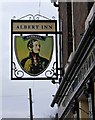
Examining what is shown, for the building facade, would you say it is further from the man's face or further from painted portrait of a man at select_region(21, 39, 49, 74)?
the man's face

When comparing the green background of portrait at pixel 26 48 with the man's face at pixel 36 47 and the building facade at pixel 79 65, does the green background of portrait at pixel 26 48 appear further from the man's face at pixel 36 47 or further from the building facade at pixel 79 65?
the building facade at pixel 79 65

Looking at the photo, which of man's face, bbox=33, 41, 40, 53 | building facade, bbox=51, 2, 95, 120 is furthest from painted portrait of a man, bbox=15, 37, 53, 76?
building facade, bbox=51, 2, 95, 120

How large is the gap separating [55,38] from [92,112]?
8.76 ft

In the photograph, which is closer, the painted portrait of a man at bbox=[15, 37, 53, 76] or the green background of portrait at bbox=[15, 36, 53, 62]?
Result: the painted portrait of a man at bbox=[15, 37, 53, 76]

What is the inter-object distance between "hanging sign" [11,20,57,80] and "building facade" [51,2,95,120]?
812 mm

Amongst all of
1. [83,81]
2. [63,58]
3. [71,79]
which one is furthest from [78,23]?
[63,58]

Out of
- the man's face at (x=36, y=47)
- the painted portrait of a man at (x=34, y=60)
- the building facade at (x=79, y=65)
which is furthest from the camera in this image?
the man's face at (x=36, y=47)

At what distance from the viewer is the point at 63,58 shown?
74.8 feet

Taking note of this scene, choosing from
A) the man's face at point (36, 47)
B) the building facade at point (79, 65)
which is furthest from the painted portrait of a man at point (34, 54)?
the building facade at point (79, 65)

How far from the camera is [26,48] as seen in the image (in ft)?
50.7

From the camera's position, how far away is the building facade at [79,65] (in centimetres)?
1354

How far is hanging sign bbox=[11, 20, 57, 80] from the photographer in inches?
599

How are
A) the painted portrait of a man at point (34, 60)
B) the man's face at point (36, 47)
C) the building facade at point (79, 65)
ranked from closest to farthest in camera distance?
the building facade at point (79, 65)
the painted portrait of a man at point (34, 60)
the man's face at point (36, 47)

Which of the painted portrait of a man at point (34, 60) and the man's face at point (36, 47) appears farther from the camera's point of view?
the man's face at point (36, 47)
